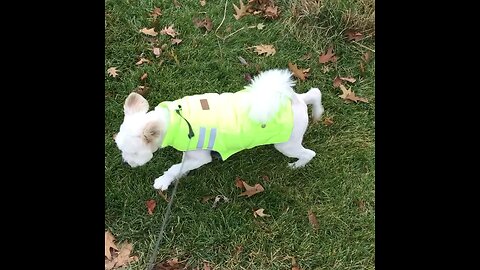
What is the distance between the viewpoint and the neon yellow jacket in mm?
3480

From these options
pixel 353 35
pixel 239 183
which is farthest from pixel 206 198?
pixel 353 35

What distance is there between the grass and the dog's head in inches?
31.0

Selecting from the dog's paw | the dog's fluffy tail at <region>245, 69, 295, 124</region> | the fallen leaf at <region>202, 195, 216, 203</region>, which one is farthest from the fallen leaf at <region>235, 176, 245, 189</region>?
the dog's fluffy tail at <region>245, 69, 295, 124</region>

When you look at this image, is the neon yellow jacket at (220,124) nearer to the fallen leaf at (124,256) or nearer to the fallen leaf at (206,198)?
the fallen leaf at (206,198)

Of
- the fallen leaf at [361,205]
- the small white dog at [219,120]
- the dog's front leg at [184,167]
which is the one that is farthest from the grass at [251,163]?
the small white dog at [219,120]

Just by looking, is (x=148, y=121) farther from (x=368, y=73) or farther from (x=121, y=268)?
(x=368, y=73)

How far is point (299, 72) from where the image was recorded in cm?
486

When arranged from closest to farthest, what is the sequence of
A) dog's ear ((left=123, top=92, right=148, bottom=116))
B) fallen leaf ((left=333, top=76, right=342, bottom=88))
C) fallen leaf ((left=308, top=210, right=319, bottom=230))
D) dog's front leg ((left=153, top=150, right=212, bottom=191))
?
dog's ear ((left=123, top=92, right=148, bottom=116)) < dog's front leg ((left=153, top=150, right=212, bottom=191)) < fallen leaf ((left=308, top=210, right=319, bottom=230)) < fallen leaf ((left=333, top=76, right=342, bottom=88))

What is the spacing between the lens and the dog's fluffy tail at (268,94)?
3438 mm

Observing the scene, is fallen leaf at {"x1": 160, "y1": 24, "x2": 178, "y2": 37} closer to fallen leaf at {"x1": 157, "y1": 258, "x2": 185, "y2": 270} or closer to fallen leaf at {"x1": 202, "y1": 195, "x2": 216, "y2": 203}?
fallen leaf at {"x1": 202, "y1": 195, "x2": 216, "y2": 203}

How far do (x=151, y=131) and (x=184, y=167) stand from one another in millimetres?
732

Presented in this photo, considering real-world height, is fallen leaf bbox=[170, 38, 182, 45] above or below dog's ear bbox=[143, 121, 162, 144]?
below

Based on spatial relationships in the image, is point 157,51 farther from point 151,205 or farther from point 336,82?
point 336,82

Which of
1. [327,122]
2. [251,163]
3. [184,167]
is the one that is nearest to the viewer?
[184,167]
